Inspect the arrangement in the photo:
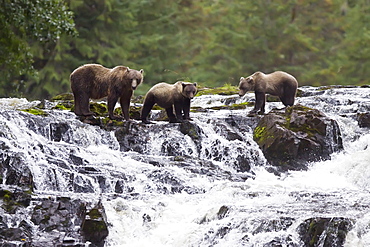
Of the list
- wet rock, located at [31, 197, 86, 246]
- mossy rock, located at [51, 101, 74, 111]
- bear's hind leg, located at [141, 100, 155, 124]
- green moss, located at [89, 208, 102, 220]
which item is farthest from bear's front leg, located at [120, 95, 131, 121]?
green moss, located at [89, 208, 102, 220]

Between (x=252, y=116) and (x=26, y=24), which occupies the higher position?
(x=26, y=24)

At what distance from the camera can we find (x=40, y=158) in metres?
9.76

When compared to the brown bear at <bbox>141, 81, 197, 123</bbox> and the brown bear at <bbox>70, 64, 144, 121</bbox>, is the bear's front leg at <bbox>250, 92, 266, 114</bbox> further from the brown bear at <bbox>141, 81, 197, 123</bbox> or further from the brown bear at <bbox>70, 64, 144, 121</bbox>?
the brown bear at <bbox>70, 64, 144, 121</bbox>

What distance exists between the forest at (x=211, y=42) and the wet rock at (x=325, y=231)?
22327mm

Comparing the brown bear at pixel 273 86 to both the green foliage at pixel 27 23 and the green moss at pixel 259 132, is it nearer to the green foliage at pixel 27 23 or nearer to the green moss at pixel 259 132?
the green moss at pixel 259 132

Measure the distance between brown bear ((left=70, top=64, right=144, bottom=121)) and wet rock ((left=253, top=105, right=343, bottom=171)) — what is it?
2.40 m

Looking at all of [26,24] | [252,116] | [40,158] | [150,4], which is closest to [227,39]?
[150,4]

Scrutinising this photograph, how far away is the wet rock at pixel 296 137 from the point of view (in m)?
11.6

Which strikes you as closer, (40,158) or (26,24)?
(40,158)

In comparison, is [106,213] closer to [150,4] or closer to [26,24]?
[26,24]

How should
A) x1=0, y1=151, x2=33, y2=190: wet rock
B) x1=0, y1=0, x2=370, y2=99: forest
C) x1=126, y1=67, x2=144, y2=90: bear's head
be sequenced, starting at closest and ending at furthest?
x1=0, y1=151, x2=33, y2=190: wet rock → x1=126, y1=67, x2=144, y2=90: bear's head → x1=0, y1=0, x2=370, y2=99: forest

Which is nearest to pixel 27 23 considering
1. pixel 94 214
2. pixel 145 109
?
pixel 145 109

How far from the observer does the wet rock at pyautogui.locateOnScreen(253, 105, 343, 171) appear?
1158 cm

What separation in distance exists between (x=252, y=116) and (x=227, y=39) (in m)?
23.1
